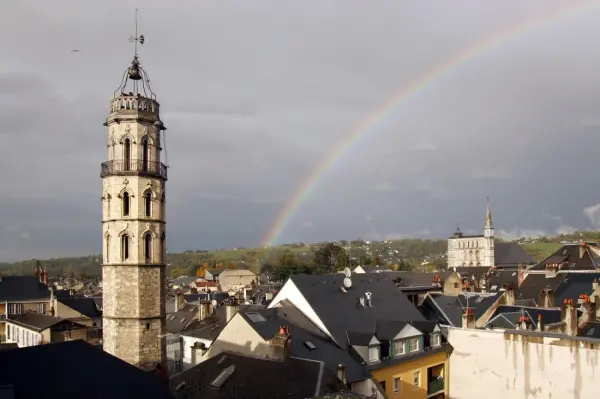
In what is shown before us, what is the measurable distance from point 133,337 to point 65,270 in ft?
595

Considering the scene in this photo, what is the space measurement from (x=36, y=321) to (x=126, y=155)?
120ft

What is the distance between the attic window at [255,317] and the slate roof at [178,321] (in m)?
20.9

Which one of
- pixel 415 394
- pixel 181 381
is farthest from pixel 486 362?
pixel 181 381

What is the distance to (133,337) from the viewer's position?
28.1m

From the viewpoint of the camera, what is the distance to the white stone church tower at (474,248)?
6368 inches

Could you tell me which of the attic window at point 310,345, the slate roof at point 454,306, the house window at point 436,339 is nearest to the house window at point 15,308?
the slate roof at point 454,306

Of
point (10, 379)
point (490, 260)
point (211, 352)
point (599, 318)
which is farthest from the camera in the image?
point (490, 260)

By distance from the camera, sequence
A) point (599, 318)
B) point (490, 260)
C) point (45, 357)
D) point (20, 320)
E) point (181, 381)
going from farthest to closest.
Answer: point (490, 260) < point (20, 320) < point (599, 318) < point (181, 381) < point (45, 357)

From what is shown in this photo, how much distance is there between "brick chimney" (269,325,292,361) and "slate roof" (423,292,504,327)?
20.2 meters

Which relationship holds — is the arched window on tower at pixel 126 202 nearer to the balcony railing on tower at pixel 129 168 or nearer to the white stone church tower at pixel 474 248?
the balcony railing on tower at pixel 129 168

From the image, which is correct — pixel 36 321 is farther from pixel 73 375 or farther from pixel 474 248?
pixel 474 248

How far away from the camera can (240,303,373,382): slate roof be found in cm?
2736

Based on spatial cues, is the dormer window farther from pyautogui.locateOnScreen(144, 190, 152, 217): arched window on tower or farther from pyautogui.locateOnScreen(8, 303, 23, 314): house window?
pyautogui.locateOnScreen(8, 303, 23, 314): house window

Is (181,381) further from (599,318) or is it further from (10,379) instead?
(599,318)
